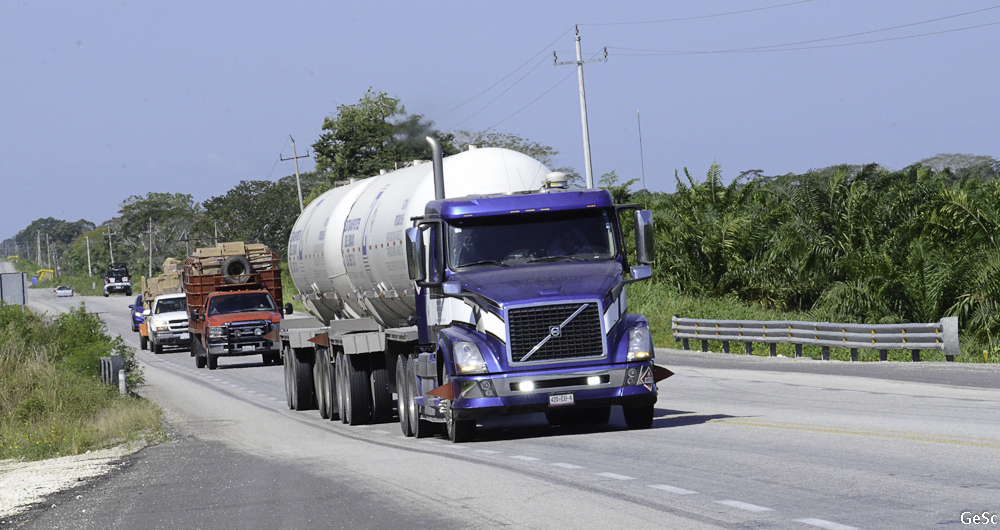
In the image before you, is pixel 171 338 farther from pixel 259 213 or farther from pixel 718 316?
pixel 259 213

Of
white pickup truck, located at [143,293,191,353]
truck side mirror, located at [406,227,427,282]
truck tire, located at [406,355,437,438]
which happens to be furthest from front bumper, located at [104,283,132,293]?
truck side mirror, located at [406,227,427,282]

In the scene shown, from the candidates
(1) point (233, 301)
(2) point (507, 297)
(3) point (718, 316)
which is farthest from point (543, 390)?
(1) point (233, 301)

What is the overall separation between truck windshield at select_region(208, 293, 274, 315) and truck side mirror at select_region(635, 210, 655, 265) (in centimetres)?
2369

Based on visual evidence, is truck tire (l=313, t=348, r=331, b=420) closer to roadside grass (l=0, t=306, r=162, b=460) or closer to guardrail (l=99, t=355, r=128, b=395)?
roadside grass (l=0, t=306, r=162, b=460)

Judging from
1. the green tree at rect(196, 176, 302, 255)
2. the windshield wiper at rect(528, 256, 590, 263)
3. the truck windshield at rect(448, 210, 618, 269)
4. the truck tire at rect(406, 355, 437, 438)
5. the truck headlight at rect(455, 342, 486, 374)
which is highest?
the green tree at rect(196, 176, 302, 255)

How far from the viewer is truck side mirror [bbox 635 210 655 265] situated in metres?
14.6

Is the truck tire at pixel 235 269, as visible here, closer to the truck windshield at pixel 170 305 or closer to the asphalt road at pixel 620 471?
the truck windshield at pixel 170 305

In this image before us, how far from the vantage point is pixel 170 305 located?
4709cm

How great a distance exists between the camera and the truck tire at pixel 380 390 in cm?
1861

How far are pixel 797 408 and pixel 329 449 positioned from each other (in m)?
6.26

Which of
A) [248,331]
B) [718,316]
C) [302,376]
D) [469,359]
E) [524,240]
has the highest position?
[524,240]

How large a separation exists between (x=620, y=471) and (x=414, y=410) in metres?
5.42

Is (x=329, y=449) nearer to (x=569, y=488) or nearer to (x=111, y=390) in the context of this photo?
(x=569, y=488)

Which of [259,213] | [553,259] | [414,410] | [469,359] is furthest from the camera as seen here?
[259,213]
